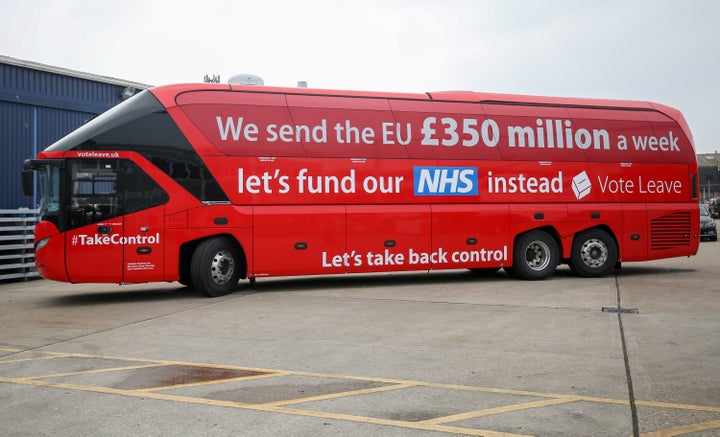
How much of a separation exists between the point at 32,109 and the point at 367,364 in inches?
627

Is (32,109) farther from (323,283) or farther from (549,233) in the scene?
(549,233)

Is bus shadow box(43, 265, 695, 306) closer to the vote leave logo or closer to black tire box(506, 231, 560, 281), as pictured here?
black tire box(506, 231, 560, 281)

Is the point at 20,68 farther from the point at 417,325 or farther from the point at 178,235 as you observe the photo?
the point at 417,325

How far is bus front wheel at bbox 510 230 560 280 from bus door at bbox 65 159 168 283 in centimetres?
720

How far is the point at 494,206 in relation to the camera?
48.9 feet

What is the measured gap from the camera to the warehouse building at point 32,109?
18953 millimetres

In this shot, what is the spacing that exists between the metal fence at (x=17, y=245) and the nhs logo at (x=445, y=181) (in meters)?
9.71

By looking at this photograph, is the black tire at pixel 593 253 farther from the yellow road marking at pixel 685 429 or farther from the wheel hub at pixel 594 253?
the yellow road marking at pixel 685 429

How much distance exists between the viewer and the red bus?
12.5 meters

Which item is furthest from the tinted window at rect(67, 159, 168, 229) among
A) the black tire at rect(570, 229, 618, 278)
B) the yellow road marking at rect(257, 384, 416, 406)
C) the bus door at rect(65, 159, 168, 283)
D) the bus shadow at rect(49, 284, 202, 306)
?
the black tire at rect(570, 229, 618, 278)

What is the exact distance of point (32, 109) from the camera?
1978 cm

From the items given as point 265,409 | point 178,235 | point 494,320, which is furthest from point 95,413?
point 178,235

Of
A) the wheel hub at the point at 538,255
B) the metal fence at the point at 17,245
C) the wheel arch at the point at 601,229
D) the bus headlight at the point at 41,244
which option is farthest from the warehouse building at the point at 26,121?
the wheel arch at the point at 601,229

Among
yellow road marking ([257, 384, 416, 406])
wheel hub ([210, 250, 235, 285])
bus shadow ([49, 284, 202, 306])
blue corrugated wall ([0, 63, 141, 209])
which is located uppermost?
blue corrugated wall ([0, 63, 141, 209])
